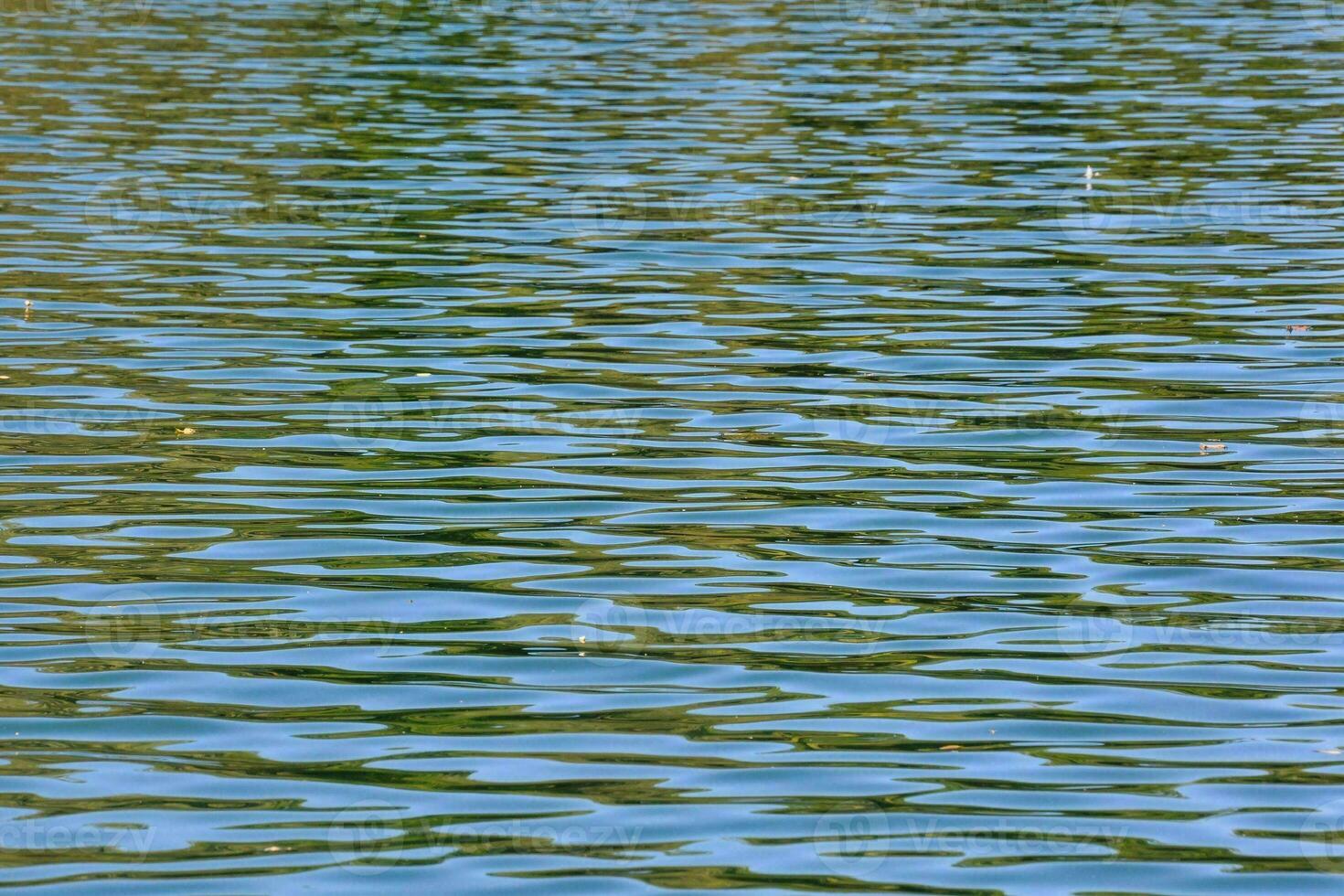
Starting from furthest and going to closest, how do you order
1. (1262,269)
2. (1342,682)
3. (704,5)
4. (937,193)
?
(704,5)
(937,193)
(1262,269)
(1342,682)

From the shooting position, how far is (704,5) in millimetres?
37156

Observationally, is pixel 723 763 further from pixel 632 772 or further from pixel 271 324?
pixel 271 324

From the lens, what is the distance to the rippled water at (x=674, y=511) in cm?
657

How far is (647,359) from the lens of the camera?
13.2m

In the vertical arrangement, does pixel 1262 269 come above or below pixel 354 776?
below

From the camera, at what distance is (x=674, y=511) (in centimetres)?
997

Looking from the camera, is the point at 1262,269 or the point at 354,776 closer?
the point at 354,776

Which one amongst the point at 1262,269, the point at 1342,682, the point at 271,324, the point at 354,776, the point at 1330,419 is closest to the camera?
the point at 354,776

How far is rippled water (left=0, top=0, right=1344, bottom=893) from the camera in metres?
6.57

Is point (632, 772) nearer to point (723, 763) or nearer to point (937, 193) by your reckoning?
point (723, 763)

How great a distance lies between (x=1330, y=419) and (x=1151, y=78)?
53.2 ft

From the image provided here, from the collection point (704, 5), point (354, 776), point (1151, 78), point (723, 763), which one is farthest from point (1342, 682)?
point (704, 5)

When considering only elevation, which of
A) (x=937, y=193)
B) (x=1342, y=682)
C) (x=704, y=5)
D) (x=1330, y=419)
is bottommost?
(x=704, y=5)

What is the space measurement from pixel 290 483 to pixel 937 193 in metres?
10.3
